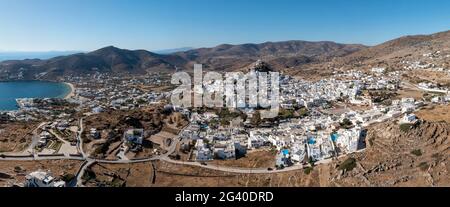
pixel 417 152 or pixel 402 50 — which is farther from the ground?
pixel 402 50

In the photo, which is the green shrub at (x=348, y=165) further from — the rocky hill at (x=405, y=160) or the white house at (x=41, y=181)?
the white house at (x=41, y=181)

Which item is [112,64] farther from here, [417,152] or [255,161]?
[417,152]

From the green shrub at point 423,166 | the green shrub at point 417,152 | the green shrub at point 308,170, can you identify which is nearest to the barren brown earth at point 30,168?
the green shrub at point 308,170

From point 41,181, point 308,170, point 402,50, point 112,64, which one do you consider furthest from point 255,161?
point 112,64

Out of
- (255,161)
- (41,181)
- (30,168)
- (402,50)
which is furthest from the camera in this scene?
(402,50)

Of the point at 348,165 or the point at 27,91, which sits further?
the point at 27,91

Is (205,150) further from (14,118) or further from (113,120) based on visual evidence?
(14,118)

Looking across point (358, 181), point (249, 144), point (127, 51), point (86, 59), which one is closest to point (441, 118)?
point (358, 181)

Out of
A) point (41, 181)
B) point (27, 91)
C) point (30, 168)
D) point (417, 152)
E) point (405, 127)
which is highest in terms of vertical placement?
point (405, 127)
